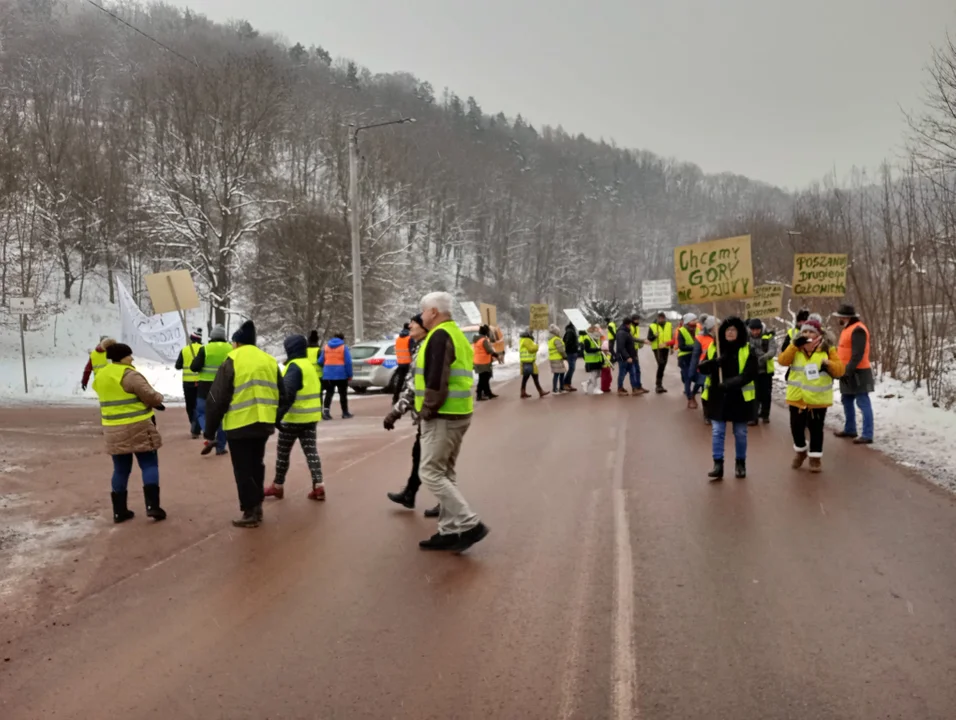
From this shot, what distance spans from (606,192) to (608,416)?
418 feet

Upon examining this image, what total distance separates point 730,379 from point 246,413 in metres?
5.22

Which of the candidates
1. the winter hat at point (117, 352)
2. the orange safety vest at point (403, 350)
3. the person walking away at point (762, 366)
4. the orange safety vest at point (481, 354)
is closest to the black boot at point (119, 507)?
the winter hat at point (117, 352)

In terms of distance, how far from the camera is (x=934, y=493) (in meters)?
7.62

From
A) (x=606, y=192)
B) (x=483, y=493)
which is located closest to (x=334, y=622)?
(x=483, y=493)

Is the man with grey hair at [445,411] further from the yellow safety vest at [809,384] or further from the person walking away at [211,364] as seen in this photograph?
the person walking away at [211,364]

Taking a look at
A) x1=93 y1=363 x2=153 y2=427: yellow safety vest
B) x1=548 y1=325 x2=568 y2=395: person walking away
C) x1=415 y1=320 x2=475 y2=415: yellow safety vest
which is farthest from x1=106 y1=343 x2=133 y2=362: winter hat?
x1=548 y1=325 x2=568 y2=395: person walking away

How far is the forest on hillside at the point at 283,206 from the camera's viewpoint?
56.6 ft

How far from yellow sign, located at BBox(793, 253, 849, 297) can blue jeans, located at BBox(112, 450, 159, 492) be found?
1405cm

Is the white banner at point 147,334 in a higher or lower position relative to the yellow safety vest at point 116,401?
higher

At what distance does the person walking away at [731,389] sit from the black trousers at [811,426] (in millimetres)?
916

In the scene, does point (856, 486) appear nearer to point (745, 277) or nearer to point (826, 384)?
point (826, 384)

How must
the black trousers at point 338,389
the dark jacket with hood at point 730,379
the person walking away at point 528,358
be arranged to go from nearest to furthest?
the dark jacket with hood at point 730,379, the black trousers at point 338,389, the person walking away at point 528,358

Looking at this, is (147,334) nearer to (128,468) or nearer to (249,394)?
(128,468)

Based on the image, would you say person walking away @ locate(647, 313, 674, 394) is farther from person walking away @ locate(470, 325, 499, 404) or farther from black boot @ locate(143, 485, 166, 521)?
black boot @ locate(143, 485, 166, 521)
